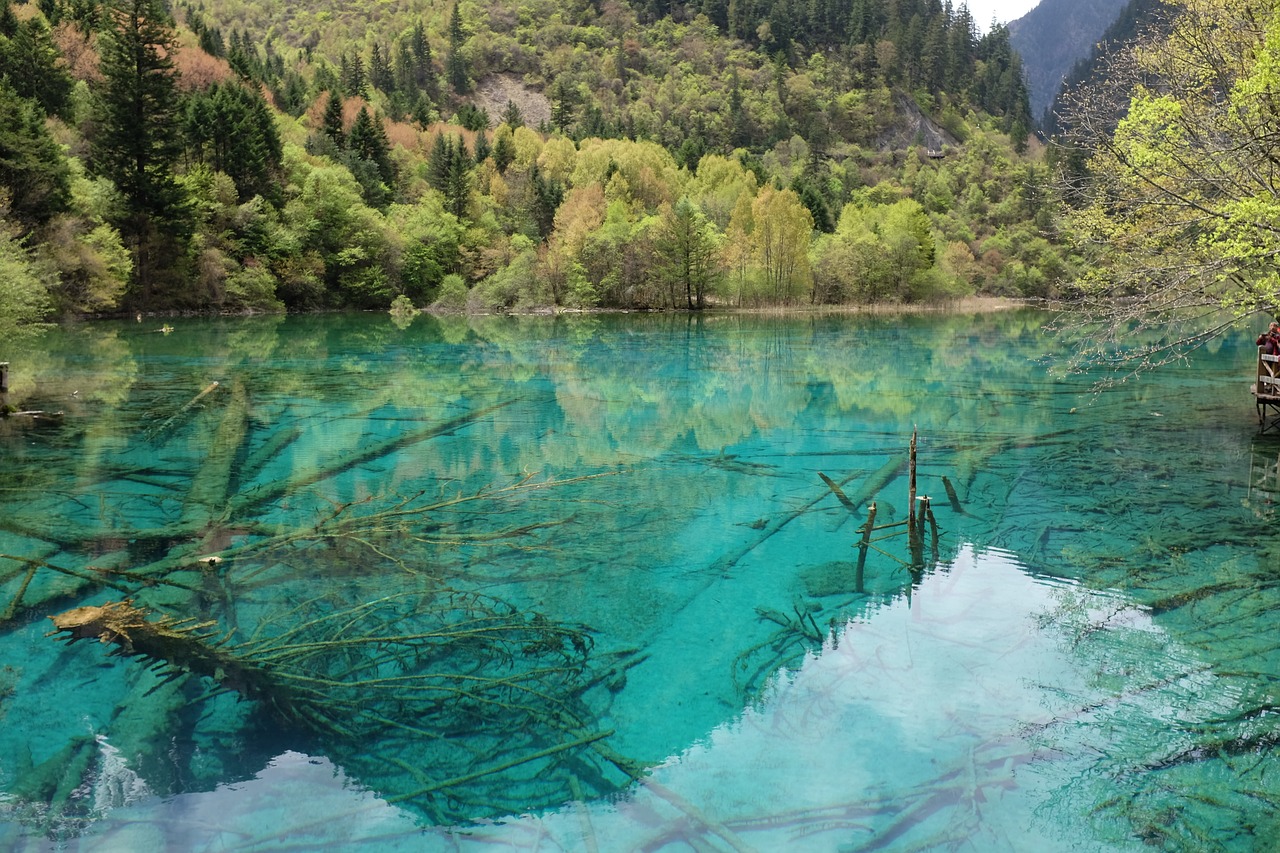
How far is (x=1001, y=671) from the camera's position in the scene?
8.08 meters

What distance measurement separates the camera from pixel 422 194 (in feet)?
294

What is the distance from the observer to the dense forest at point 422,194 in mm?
52875

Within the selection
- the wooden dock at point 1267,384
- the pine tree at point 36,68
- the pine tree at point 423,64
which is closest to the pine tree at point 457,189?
the pine tree at point 36,68

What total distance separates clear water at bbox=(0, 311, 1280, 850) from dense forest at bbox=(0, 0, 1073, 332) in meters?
15.3

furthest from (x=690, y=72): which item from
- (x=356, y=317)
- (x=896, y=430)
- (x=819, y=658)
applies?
(x=819, y=658)

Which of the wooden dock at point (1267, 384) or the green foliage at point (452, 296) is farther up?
the green foliage at point (452, 296)

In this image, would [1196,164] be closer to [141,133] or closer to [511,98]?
[141,133]

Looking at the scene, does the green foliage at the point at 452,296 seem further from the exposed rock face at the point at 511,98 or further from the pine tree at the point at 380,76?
the exposed rock face at the point at 511,98

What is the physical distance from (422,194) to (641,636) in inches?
3448

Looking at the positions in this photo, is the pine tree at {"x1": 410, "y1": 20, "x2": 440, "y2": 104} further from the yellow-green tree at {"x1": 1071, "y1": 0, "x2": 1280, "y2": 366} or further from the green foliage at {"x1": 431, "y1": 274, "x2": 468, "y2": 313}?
the yellow-green tree at {"x1": 1071, "y1": 0, "x2": 1280, "y2": 366}

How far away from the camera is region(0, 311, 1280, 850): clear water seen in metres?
6.02

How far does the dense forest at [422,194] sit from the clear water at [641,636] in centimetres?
1526

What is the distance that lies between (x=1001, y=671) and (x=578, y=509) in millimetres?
6698

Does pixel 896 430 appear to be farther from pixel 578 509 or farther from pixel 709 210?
pixel 709 210
